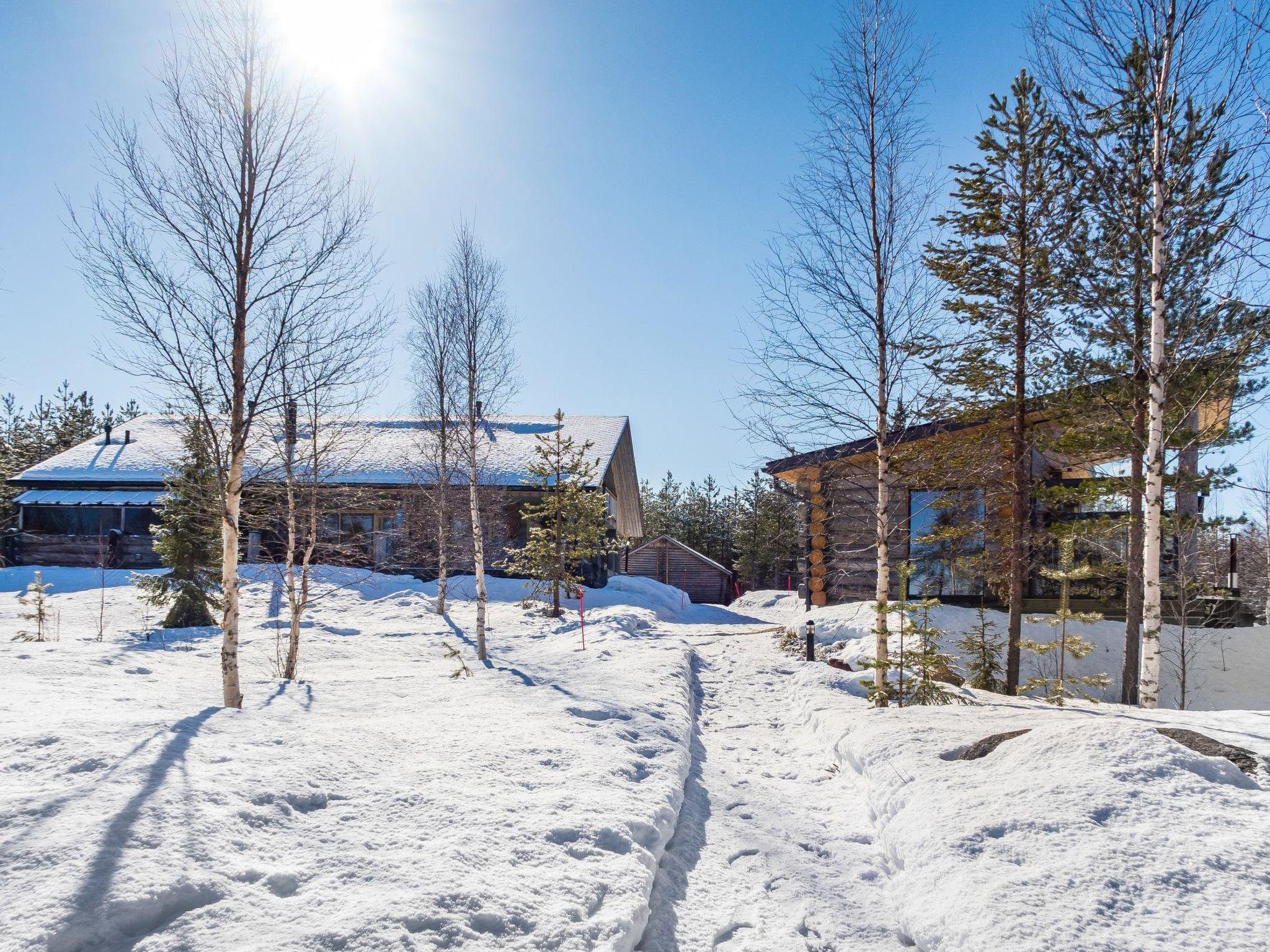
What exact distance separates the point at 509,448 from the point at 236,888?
76.1 ft

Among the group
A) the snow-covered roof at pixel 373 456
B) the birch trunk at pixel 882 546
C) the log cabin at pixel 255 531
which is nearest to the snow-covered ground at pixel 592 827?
the birch trunk at pixel 882 546

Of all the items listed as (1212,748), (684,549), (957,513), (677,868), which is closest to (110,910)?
(677,868)

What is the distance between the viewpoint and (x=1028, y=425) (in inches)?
460

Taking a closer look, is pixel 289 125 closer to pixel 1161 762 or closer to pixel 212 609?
pixel 1161 762

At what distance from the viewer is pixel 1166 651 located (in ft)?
43.7

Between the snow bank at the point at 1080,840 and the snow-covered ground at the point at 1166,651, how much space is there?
7209 millimetres

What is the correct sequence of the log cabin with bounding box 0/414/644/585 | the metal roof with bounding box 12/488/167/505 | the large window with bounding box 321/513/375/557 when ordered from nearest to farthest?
the log cabin with bounding box 0/414/644/585, the large window with bounding box 321/513/375/557, the metal roof with bounding box 12/488/167/505

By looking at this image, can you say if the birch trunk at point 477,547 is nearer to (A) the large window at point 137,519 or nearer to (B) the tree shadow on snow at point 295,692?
(B) the tree shadow on snow at point 295,692

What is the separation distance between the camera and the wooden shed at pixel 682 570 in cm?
3516

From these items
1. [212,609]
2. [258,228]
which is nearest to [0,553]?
[212,609]

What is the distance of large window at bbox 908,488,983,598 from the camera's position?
13.6 metres

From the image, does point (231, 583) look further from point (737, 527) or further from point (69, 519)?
point (737, 527)

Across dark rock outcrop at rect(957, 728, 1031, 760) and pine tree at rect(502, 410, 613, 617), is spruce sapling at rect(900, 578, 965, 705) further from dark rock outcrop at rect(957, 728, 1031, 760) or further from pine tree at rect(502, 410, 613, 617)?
pine tree at rect(502, 410, 613, 617)

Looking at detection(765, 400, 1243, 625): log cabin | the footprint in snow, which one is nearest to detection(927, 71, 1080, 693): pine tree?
detection(765, 400, 1243, 625): log cabin
